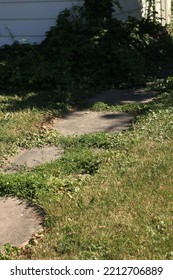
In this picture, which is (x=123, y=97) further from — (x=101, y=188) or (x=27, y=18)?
(x=101, y=188)

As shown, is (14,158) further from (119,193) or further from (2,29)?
(2,29)

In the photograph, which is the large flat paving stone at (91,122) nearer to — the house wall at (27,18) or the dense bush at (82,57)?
the dense bush at (82,57)

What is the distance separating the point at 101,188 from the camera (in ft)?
16.1

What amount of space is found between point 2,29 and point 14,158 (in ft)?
15.6

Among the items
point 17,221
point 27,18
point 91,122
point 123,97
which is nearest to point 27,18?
point 27,18

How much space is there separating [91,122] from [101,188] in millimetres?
2280

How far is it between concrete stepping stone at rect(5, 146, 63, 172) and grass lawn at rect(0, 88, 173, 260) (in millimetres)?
124

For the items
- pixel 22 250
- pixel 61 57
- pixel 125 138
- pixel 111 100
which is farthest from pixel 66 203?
pixel 61 57

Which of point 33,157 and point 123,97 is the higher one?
point 123,97

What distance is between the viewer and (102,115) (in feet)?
24.1

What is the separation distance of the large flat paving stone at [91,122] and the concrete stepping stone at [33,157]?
2.05ft

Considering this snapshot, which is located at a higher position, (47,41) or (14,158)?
(47,41)
